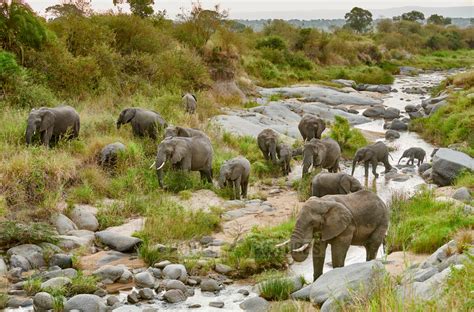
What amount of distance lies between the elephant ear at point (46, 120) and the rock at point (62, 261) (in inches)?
215

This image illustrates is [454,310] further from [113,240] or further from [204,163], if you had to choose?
[204,163]

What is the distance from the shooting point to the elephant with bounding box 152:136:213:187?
1417 centimetres

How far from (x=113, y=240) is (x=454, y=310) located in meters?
7.12

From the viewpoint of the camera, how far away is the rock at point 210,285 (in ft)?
30.3

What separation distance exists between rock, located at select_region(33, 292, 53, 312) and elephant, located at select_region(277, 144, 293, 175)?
10.1 metres

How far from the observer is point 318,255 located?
8.75 meters

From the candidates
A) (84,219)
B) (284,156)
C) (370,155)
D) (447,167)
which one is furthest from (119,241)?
(447,167)

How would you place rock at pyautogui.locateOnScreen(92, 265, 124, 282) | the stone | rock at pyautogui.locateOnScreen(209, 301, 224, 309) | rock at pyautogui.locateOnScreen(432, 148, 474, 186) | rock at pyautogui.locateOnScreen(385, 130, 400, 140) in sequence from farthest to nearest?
rock at pyautogui.locateOnScreen(385, 130, 400, 140) → rock at pyautogui.locateOnScreen(432, 148, 474, 186) → rock at pyautogui.locateOnScreen(92, 265, 124, 282) → rock at pyautogui.locateOnScreen(209, 301, 224, 309) → the stone

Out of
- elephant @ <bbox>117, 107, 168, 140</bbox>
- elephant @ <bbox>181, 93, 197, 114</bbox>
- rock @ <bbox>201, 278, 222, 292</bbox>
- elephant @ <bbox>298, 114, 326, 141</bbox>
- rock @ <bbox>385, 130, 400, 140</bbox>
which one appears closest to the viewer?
rock @ <bbox>201, 278, 222, 292</bbox>

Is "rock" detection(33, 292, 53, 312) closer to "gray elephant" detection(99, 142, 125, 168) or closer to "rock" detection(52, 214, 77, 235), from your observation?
"rock" detection(52, 214, 77, 235)

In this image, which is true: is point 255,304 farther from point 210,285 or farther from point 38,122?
point 38,122

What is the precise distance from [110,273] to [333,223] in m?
3.27

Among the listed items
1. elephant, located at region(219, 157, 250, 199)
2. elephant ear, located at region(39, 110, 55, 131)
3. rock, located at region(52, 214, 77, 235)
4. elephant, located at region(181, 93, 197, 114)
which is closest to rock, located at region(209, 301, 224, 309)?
rock, located at region(52, 214, 77, 235)

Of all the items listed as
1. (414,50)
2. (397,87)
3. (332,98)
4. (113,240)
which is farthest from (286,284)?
(414,50)
